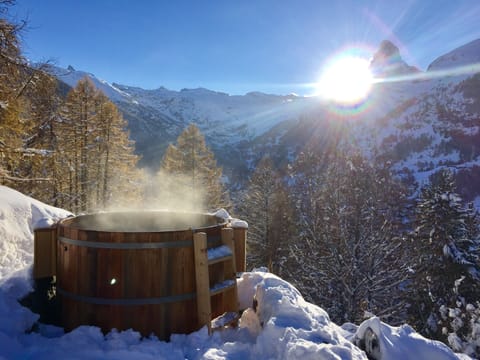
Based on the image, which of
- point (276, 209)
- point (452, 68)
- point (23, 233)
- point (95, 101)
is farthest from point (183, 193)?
point (452, 68)

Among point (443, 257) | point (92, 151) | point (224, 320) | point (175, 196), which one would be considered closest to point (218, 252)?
point (224, 320)

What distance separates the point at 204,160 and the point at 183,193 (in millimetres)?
2587

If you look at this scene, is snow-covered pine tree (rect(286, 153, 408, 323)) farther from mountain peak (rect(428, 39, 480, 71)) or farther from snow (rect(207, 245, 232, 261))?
mountain peak (rect(428, 39, 480, 71))

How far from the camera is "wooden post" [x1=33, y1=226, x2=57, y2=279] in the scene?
4.22 meters

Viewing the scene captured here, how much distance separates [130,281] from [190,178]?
16.4 m

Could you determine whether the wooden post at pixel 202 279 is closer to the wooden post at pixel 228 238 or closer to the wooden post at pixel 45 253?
the wooden post at pixel 228 238

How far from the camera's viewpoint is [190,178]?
19859 mm

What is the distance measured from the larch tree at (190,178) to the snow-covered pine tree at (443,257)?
36.5ft

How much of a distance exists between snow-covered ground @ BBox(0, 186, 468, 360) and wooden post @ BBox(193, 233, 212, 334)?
19cm

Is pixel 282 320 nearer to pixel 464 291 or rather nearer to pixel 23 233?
pixel 23 233

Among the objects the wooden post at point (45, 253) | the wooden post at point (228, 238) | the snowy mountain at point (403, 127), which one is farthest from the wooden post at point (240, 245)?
the snowy mountain at point (403, 127)

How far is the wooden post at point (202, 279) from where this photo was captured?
383 centimetres

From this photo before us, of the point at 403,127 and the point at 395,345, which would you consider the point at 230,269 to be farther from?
the point at 403,127

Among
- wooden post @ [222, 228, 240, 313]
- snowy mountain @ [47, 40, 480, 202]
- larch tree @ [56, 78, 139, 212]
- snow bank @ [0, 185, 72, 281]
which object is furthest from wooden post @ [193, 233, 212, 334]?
snowy mountain @ [47, 40, 480, 202]
